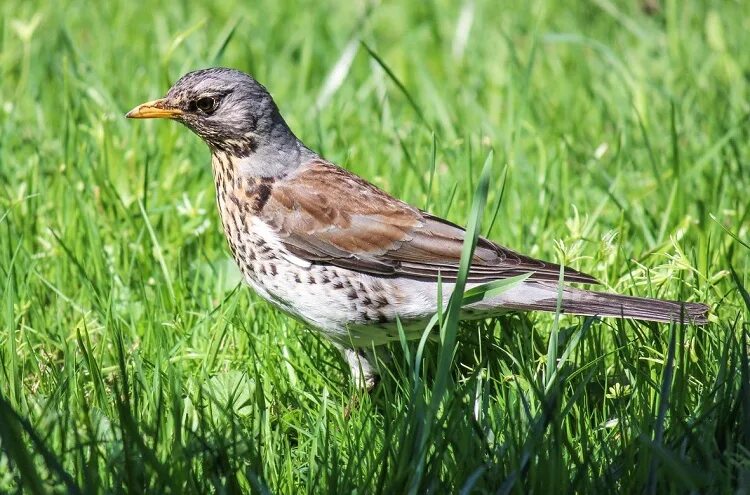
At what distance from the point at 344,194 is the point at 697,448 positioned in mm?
1887

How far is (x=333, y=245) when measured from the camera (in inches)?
178

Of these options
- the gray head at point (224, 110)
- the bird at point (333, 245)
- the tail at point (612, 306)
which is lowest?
the tail at point (612, 306)

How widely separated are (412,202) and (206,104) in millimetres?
1481

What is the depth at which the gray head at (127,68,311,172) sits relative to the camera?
469 centimetres

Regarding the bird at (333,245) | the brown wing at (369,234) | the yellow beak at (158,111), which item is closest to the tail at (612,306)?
the bird at (333,245)

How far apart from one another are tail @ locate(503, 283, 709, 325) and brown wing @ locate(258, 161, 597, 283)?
0.13 m

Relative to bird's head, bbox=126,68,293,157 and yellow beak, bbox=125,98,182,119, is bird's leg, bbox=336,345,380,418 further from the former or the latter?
yellow beak, bbox=125,98,182,119

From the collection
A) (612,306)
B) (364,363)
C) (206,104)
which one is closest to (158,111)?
(206,104)

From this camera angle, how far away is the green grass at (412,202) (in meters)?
3.33

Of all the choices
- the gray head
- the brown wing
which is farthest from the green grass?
the gray head

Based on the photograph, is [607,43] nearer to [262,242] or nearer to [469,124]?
[469,124]

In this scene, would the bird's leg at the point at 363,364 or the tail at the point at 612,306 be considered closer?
the tail at the point at 612,306

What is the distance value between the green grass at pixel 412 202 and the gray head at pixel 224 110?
61 centimetres

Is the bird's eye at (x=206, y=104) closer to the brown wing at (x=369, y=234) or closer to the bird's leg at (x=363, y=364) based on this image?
the brown wing at (x=369, y=234)
